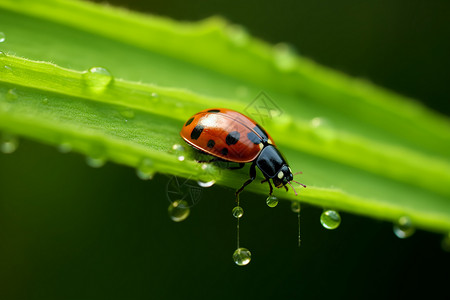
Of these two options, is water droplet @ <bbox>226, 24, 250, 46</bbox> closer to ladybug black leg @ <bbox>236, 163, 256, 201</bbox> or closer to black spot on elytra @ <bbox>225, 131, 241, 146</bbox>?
black spot on elytra @ <bbox>225, 131, 241, 146</bbox>

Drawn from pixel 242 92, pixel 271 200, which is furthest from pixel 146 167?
pixel 242 92

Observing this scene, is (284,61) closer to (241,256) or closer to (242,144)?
(242,144)

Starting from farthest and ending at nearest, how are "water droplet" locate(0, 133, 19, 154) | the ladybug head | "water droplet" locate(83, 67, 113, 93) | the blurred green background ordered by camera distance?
the blurred green background
the ladybug head
"water droplet" locate(83, 67, 113, 93)
"water droplet" locate(0, 133, 19, 154)

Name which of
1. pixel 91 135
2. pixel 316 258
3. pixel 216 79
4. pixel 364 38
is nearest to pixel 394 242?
pixel 316 258

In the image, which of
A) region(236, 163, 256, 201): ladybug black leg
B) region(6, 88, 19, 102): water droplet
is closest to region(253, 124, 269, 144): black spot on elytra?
region(236, 163, 256, 201): ladybug black leg

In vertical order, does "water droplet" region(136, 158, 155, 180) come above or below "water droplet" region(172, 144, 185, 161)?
below

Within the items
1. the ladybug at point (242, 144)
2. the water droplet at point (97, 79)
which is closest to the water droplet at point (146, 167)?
the water droplet at point (97, 79)

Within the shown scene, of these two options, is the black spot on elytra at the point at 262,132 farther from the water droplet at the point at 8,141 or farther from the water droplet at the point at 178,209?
the water droplet at the point at 8,141

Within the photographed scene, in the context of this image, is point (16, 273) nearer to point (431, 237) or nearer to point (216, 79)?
point (216, 79)
